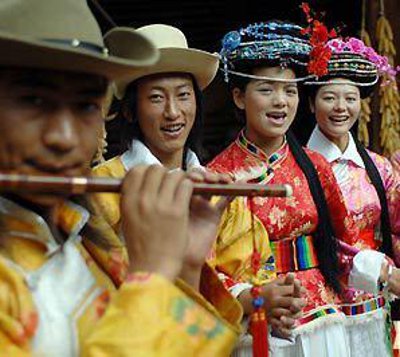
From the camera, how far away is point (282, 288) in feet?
8.62

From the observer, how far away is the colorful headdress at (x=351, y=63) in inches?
163

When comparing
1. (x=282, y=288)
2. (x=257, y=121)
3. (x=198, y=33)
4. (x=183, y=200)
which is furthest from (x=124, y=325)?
(x=198, y=33)

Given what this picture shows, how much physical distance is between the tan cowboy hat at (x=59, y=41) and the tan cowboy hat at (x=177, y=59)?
60.1 inches

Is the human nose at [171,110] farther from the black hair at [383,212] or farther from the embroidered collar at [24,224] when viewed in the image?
the embroidered collar at [24,224]

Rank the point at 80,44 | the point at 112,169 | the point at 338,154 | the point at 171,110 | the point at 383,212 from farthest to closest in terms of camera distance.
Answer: the point at 338,154
the point at 383,212
the point at 171,110
the point at 112,169
the point at 80,44

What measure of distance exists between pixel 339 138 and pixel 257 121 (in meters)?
0.79

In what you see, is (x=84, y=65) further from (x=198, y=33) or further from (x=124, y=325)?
(x=198, y=33)

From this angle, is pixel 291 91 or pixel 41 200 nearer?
pixel 41 200

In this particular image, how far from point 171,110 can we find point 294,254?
0.72 meters

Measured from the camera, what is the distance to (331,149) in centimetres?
411

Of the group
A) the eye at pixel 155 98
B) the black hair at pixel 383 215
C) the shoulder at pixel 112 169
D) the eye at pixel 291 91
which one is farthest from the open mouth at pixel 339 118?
the shoulder at pixel 112 169

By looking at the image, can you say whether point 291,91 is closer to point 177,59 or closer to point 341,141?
point 177,59

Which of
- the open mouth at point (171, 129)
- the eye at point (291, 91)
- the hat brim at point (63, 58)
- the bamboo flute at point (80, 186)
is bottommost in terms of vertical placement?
the bamboo flute at point (80, 186)

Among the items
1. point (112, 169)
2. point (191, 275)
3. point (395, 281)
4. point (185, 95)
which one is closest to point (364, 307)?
point (395, 281)
